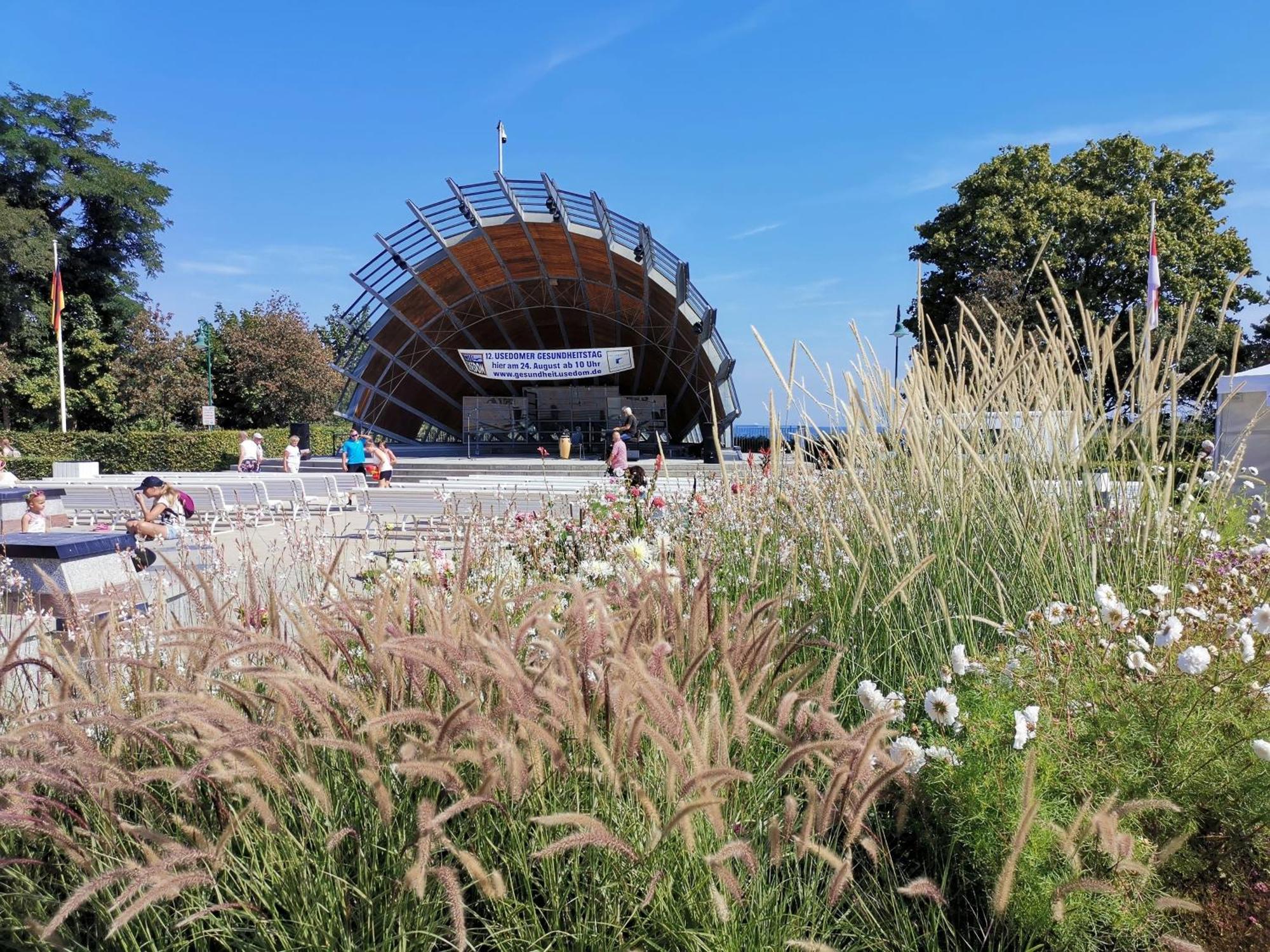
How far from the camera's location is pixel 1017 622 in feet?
9.04

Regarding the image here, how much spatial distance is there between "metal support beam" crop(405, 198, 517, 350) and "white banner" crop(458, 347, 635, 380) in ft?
10.1

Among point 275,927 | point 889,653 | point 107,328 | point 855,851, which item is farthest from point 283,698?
point 107,328

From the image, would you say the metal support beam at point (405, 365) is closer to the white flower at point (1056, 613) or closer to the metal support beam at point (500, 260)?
the metal support beam at point (500, 260)

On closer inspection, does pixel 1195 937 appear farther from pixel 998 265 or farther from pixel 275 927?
pixel 998 265

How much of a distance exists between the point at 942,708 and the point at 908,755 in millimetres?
196

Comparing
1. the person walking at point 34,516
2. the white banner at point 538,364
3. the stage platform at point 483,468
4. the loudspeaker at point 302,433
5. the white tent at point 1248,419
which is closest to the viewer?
the white tent at point 1248,419

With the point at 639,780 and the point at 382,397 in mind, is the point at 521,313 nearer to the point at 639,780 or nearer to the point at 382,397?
the point at 382,397

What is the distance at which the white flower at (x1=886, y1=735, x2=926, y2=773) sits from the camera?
1761 mm

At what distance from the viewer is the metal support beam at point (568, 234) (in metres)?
22.9

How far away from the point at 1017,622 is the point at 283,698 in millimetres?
2311

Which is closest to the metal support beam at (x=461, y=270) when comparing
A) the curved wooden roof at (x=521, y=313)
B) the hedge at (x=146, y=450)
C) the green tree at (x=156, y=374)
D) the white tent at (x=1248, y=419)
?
the curved wooden roof at (x=521, y=313)

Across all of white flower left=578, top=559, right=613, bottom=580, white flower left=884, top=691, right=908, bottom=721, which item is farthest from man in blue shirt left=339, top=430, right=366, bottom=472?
white flower left=884, top=691, right=908, bottom=721

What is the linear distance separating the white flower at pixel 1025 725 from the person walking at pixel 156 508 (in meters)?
7.51

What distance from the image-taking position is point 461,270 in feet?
86.4
